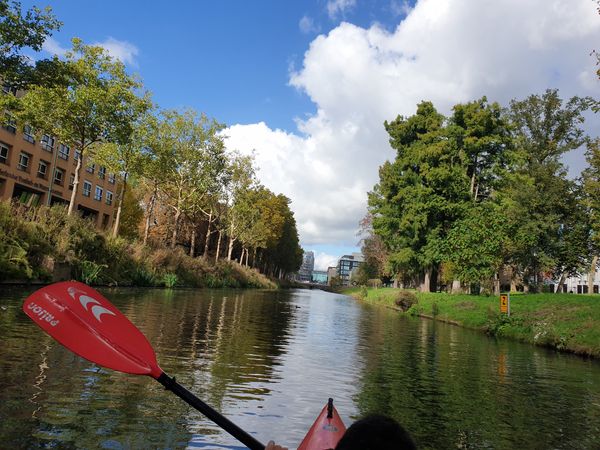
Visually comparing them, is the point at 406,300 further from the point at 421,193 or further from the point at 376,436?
the point at 376,436

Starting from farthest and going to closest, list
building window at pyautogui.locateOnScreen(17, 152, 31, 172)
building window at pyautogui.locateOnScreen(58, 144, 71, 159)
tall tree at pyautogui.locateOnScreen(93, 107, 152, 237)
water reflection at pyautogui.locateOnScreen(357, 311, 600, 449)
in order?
building window at pyautogui.locateOnScreen(58, 144, 71, 159), building window at pyautogui.locateOnScreen(17, 152, 31, 172), tall tree at pyautogui.locateOnScreen(93, 107, 152, 237), water reflection at pyautogui.locateOnScreen(357, 311, 600, 449)

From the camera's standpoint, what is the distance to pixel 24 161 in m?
46.5

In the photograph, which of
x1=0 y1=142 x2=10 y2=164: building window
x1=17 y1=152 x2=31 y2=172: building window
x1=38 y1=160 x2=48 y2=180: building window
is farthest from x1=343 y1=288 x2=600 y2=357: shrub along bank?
x1=38 y1=160 x2=48 y2=180: building window

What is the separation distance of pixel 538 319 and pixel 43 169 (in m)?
49.3

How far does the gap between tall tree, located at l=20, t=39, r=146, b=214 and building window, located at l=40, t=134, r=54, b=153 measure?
75.3 ft

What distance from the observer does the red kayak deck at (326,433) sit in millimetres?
3189

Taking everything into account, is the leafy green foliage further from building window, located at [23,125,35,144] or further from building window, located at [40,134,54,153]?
building window, located at [40,134,54,153]

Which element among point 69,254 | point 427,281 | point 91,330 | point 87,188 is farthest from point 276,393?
point 87,188

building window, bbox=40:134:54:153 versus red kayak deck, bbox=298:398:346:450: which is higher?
building window, bbox=40:134:54:153

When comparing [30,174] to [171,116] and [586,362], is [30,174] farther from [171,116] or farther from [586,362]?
[586,362]

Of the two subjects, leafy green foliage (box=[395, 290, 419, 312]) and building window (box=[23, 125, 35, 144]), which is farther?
building window (box=[23, 125, 35, 144])

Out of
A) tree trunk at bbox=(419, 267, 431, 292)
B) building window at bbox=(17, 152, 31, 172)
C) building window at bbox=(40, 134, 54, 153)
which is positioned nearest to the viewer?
tree trunk at bbox=(419, 267, 431, 292)

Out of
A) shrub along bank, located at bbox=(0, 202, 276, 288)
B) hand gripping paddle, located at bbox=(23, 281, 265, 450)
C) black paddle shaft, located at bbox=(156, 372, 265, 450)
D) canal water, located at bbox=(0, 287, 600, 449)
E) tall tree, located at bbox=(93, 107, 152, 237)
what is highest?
tall tree, located at bbox=(93, 107, 152, 237)

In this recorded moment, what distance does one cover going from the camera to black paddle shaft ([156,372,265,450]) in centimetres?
340
